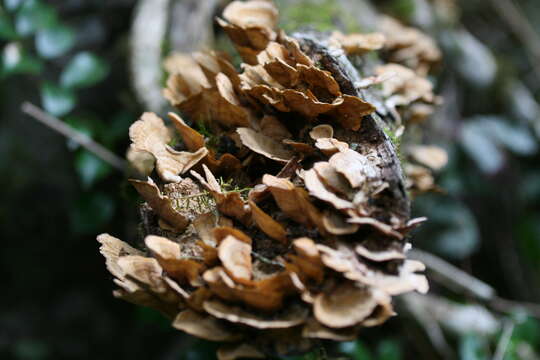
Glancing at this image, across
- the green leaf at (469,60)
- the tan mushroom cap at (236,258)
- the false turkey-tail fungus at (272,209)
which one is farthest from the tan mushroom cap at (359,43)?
the green leaf at (469,60)

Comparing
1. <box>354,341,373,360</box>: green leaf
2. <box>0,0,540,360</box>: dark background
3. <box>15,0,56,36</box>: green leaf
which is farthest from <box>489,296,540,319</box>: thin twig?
<box>15,0,56,36</box>: green leaf

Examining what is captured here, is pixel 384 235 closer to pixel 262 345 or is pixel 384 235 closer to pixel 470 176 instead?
pixel 262 345

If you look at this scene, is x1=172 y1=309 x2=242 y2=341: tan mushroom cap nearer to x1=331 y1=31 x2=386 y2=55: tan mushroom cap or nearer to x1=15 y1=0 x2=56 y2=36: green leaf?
x1=331 y1=31 x2=386 y2=55: tan mushroom cap

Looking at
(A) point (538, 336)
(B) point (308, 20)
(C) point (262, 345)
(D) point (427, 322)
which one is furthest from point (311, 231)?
(A) point (538, 336)

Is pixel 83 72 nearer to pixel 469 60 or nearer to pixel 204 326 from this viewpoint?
pixel 204 326

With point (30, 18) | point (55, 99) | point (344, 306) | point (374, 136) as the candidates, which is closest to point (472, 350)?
point (374, 136)

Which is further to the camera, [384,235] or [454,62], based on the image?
A: [454,62]
